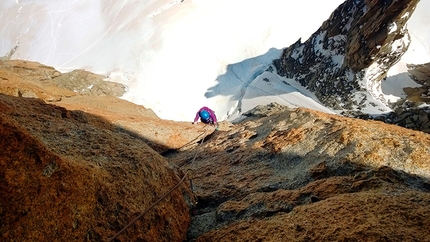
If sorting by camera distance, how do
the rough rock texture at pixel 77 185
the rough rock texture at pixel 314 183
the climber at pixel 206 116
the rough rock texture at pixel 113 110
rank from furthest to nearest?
the climber at pixel 206 116 → the rough rock texture at pixel 113 110 → the rough rock texture at pixel 314 183 → the rough rock texture at pixel 77 185

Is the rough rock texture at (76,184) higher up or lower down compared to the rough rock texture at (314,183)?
higher up

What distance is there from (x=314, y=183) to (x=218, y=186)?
2.40 metres

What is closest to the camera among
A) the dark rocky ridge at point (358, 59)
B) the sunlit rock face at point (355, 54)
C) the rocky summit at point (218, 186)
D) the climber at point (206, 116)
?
the rocky summit at point (218, 186)

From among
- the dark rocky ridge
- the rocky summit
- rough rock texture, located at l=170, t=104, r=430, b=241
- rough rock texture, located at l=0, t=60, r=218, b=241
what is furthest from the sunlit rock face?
rough rock texture, located at l=0, t=60, r=218, b=241

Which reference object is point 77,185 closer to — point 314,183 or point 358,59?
point 314,183

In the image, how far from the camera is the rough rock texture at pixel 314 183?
3.76 metres

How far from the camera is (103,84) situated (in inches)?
1540

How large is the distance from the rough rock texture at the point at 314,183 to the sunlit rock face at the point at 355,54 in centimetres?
2709

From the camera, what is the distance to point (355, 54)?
36.0 meters

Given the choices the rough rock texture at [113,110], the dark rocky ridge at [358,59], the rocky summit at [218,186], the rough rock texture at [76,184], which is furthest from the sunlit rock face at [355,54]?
the rough rock texture at [76,184]

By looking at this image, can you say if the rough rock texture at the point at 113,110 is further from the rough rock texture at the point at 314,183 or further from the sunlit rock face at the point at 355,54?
the sunlit rock face at the point at 355,54

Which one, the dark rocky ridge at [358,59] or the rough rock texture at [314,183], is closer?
the rough rock texture at [314,183]

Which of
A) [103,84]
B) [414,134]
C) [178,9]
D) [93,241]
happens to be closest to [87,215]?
[93,241]

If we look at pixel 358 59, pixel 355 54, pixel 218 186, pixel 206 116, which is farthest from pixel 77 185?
pixel 355 54
